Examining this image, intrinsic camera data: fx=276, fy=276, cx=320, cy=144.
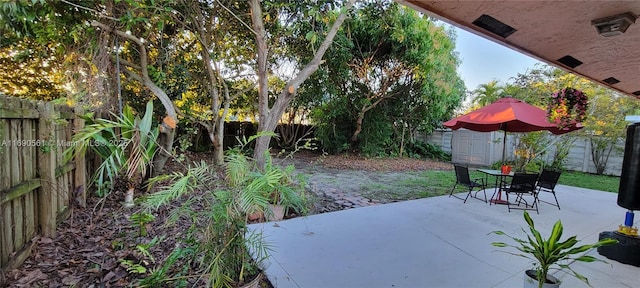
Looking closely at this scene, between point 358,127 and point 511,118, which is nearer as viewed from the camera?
point 511,118

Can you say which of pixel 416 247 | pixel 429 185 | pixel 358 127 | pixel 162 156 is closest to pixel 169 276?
pixel 416 247

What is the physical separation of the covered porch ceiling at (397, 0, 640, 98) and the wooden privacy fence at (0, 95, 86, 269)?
2.90 meters

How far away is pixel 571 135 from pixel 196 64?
10.8m

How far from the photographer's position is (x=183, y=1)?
14.8ft

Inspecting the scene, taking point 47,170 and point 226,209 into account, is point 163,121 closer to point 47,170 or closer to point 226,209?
point 47,170

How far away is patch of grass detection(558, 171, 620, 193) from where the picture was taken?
688 centimetres

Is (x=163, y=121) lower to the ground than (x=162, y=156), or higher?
higher

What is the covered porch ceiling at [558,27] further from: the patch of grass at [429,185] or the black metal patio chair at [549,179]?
the patch of grass at [429,185]

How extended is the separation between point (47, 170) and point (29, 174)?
0.17m

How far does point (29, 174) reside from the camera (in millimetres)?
2268

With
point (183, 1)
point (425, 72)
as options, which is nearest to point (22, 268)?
point (183, 1)

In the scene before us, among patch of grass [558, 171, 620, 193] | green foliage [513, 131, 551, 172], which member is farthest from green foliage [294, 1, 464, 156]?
patch of grass [558, 171, 620, 193]

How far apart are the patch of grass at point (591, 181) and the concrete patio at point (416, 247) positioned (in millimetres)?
3130

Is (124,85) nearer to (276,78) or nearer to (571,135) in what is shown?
(276,78)
